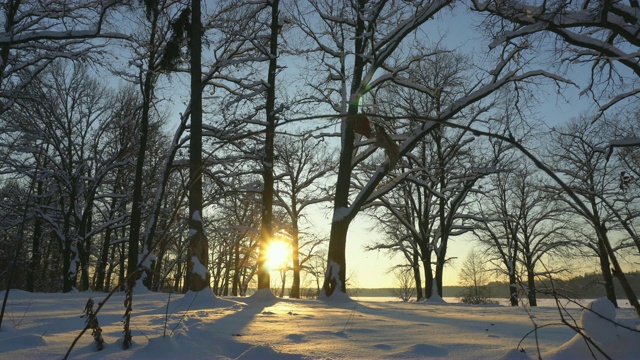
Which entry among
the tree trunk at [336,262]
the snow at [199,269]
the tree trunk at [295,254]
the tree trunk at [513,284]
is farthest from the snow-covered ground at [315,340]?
the tree trunk at [295,254]

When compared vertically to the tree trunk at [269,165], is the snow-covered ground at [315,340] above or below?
below

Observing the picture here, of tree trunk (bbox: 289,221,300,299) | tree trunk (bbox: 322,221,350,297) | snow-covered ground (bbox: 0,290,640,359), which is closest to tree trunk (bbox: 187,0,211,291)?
snow-covered ground (bbox: 0,290,640,359)

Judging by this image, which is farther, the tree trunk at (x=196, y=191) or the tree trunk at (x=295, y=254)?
the tree trunk at (x=295, y=254)

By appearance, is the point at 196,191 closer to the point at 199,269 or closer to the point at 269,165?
the point at 199,269

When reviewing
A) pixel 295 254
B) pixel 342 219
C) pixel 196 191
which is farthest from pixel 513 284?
pixel 295 254

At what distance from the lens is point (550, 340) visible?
3.51 meters

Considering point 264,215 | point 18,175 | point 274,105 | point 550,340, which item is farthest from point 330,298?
point 18,175

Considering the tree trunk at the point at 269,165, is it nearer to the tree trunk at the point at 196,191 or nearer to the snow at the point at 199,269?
the tree trunk at the point at 196,191

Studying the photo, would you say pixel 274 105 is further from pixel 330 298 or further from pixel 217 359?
pixel 217 359

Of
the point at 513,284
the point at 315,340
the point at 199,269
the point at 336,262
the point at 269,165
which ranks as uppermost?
the point at 269,165

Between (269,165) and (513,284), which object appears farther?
(269,165)

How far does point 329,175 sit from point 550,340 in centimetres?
2155

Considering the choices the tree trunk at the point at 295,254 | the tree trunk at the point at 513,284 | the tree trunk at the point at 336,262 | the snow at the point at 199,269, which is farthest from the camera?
the tree trunk at the point at 295,254

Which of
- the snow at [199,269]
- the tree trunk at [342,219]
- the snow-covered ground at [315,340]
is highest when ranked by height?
the tree trunk at [342,219]
